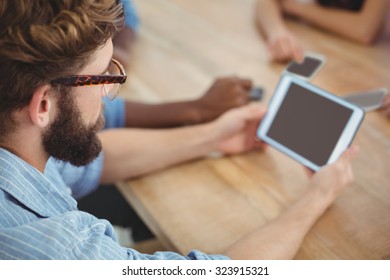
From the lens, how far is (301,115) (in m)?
0.91

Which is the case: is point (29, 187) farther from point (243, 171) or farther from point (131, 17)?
point (131, 17)

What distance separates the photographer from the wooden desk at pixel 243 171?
2.60 feet

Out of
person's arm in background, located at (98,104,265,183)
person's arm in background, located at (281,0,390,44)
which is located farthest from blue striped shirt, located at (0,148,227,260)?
person's arm in background, located at (281,0,390,44)

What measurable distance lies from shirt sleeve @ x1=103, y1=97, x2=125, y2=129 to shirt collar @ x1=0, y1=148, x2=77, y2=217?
1.32 feet

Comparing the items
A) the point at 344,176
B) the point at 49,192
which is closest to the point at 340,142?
the point at 344,176

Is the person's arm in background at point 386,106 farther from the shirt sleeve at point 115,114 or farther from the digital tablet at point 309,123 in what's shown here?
the shirt sleeve at point 115,114

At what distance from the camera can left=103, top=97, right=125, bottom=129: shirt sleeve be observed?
106 centimetres

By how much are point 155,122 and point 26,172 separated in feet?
1.52

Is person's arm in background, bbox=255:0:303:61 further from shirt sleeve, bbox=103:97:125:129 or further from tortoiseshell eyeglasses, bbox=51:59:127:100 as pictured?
Result: tortoiseshell eyeglasses, bbox=51:59:127:100

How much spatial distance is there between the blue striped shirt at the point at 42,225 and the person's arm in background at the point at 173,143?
25 centimetres

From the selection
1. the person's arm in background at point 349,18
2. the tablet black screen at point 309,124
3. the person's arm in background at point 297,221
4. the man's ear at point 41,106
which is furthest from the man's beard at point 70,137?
the person's arm in background at point 349,18

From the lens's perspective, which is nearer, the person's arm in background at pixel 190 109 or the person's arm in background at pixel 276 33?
the person's arm in background at pixel 190 109

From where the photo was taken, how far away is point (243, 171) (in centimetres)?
94

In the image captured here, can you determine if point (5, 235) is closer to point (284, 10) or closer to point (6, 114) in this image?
point (6, 114)
